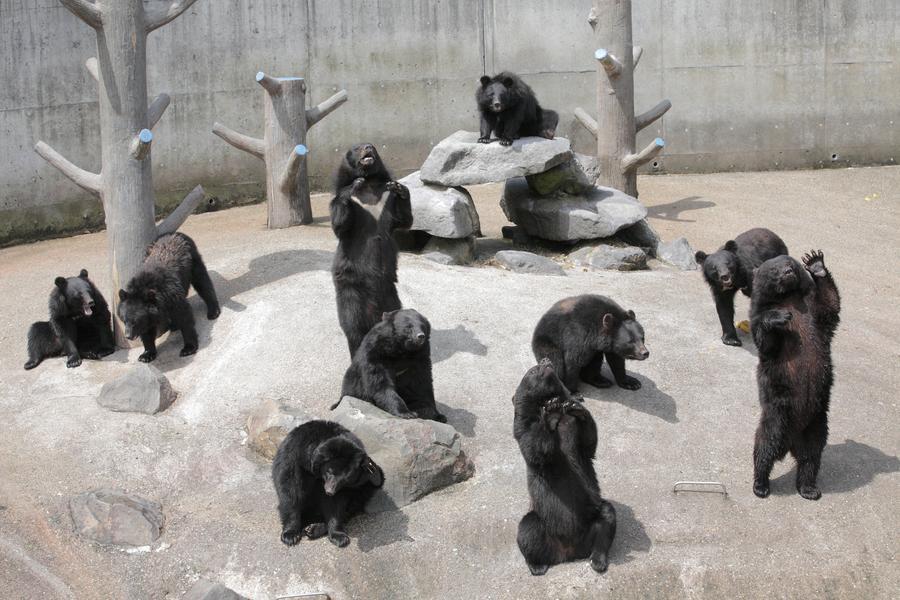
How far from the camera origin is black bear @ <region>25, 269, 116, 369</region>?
1015 cm

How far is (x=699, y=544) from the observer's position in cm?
681

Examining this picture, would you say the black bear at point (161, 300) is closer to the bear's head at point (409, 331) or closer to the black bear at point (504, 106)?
the bear's head at point (409, 331)

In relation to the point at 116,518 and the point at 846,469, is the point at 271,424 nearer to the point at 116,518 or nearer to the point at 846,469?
the point at 116,518

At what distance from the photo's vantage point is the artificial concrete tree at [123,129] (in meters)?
10.3

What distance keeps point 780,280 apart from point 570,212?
5898 millimetres

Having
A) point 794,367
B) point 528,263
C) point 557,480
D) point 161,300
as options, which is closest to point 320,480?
point 557,480

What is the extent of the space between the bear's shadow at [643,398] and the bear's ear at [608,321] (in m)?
0.65

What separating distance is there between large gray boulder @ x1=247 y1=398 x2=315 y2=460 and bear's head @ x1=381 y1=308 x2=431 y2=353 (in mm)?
1041

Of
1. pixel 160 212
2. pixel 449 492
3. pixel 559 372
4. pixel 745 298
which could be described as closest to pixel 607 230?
pixel 745 298

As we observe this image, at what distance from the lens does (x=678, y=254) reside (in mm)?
12844

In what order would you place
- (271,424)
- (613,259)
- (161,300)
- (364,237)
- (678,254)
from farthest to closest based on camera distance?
1. (678,254)
2. (613,259)
3. (161,300)
4. (364,237)
5. (271,424)

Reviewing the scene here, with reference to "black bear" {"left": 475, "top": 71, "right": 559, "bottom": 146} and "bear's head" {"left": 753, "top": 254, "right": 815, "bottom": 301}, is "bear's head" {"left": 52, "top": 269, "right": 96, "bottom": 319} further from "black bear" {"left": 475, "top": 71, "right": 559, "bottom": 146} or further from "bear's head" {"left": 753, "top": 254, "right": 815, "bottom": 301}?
"bear's head" {"left": 753, "top": 254, "right": 815, "bottom": 301}

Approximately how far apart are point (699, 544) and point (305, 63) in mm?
12950

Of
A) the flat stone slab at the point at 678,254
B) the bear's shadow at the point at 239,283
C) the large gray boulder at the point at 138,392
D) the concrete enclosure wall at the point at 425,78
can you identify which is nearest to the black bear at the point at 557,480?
the large gray boulder at the point at 138,392
